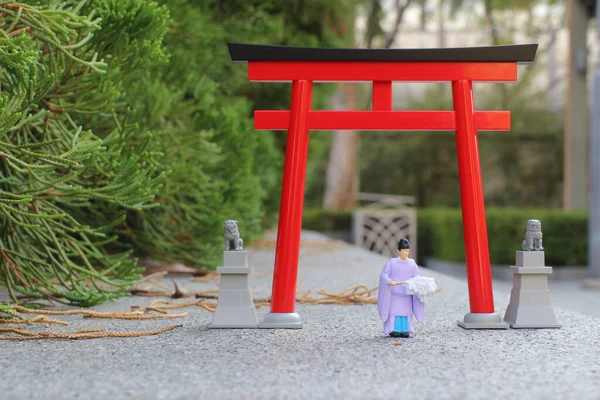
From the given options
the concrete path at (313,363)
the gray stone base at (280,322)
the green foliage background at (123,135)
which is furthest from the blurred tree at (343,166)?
the gray stone base at (280,322)

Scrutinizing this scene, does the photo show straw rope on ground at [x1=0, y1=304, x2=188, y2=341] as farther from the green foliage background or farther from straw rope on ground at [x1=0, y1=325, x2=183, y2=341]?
the green foliage background

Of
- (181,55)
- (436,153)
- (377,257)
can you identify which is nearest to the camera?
(181,55)

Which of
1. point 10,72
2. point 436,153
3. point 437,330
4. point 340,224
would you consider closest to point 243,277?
point 437,330

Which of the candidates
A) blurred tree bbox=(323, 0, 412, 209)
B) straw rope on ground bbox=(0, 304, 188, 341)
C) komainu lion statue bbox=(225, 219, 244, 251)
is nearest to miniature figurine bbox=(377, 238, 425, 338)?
komainu lion statue bbox=(225, 219, 244, 251)

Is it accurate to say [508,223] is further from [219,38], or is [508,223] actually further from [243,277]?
[243,277]

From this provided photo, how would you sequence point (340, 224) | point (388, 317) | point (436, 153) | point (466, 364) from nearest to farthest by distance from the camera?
point (466, 364) → point (388, 317) → point (340, 224) → point (436, 153)

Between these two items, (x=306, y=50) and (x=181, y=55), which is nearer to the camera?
(x=306, y=50)

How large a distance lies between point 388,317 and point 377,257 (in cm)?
517

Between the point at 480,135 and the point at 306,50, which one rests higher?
the point at 480,135

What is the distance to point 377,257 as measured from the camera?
27.8 ft

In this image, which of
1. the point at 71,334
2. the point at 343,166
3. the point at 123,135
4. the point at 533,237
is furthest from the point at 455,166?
the point at 71,334

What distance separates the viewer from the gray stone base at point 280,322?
3.54 m

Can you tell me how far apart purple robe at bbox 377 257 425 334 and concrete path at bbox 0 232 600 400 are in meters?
0.13

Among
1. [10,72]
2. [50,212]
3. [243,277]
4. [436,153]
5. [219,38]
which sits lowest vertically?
[243,277]
